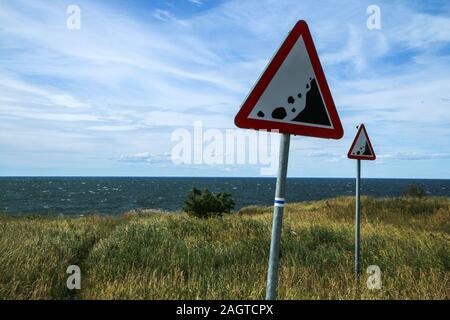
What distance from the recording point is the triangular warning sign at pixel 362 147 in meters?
7.32

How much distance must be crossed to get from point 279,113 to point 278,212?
0.72 m

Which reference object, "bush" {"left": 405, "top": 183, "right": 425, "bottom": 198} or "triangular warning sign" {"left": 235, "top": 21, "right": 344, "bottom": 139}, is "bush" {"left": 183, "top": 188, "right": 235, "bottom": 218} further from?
"bush" {"left": 405, "top": 183, "right": 425, "bottom": 198}

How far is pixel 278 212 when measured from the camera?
2.94 metres

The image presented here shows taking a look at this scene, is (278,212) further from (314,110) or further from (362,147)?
(362,147)

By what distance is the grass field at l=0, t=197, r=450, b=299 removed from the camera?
4992 millimetres

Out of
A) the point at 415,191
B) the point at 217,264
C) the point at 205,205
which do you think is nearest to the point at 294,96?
the point at 217,264

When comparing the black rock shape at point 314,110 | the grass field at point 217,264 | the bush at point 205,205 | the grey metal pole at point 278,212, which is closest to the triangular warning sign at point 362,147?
the grass field at point 217,264

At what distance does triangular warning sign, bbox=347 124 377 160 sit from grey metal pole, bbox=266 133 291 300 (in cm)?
456

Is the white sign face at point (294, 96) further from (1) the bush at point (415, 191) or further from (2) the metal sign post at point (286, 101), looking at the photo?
(1) the bush at point (415, 191)

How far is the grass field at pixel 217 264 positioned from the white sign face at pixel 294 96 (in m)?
2.47
